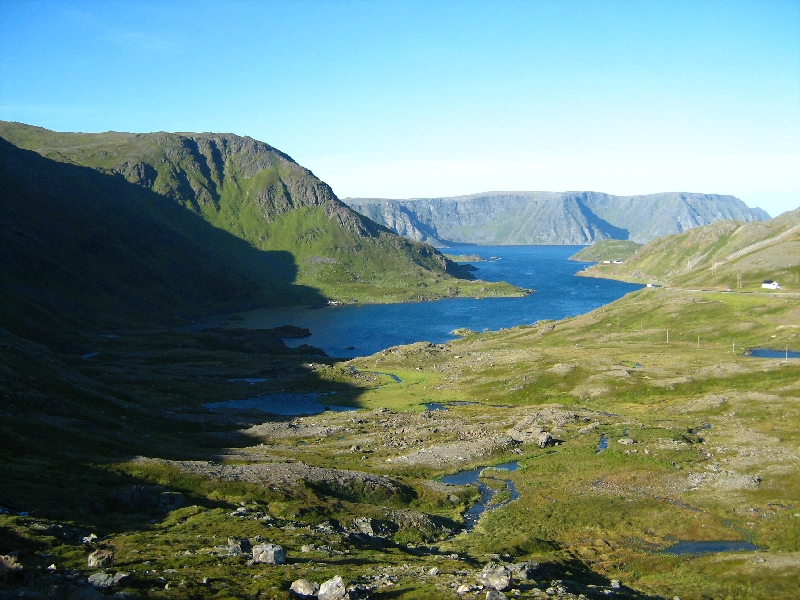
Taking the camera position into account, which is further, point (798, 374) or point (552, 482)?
point (798, 374)

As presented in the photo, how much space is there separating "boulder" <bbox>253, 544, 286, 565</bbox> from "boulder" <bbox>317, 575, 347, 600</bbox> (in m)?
7.06

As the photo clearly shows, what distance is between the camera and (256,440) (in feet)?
336

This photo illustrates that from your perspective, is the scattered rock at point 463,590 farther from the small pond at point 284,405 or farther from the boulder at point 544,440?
the small pond at point 284,405

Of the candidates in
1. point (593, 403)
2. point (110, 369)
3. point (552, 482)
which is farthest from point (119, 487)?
point (110, 369)

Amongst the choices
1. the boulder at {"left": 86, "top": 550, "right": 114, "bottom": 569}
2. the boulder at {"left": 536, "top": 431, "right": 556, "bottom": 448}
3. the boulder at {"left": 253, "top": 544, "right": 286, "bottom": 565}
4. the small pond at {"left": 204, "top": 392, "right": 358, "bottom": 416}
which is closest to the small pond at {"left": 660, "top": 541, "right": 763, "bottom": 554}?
the boulder at {"left": 536, "top": 431, "right": 556, "bottom": 448}

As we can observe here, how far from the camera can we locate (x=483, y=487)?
78.9m

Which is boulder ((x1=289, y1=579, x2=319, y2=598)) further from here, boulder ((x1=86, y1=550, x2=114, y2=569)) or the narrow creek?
the narrow creek

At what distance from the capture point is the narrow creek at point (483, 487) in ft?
226

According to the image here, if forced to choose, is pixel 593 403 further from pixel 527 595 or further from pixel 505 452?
pixel 527 595

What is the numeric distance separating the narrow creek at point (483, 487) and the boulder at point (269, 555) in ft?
87.9

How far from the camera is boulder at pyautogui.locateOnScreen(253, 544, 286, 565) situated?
4150 cm

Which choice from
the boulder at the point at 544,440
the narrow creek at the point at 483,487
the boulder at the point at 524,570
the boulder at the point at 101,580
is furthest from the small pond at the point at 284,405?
the boulder at the point at 101,580

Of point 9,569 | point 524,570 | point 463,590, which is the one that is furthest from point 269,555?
point 524,570

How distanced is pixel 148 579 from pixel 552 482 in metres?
54.2
